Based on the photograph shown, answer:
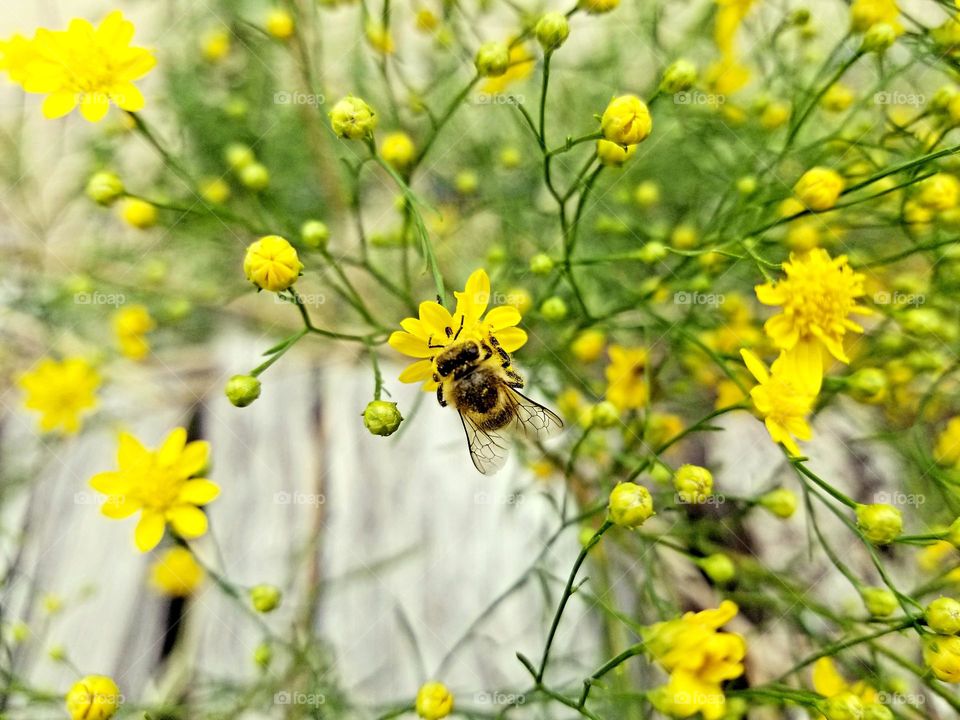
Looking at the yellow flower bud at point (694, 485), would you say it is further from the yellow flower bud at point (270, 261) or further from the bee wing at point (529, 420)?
the yellow flower bud at point (270, 261)

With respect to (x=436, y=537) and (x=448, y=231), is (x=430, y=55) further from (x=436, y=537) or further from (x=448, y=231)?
(x=436, y=537)

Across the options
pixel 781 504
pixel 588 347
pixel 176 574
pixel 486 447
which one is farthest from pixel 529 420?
pixel 176 574

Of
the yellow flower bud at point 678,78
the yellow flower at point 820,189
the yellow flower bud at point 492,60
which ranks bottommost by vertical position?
the yellow flower at point 820,189

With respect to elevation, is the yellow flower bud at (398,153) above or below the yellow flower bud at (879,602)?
above

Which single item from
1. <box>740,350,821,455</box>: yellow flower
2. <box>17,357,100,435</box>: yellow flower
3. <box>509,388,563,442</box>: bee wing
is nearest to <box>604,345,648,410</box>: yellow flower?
<box>509,388,563,442</box>: bee wing

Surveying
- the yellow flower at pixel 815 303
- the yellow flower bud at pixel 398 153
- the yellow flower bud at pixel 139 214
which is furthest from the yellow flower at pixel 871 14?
the yellow flower bud at pixel 139 214

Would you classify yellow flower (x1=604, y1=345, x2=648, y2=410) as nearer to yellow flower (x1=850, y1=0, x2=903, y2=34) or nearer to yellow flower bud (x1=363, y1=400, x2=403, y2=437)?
yellow flower bud (x1=363, y1=400, x2=403, y2=437)
